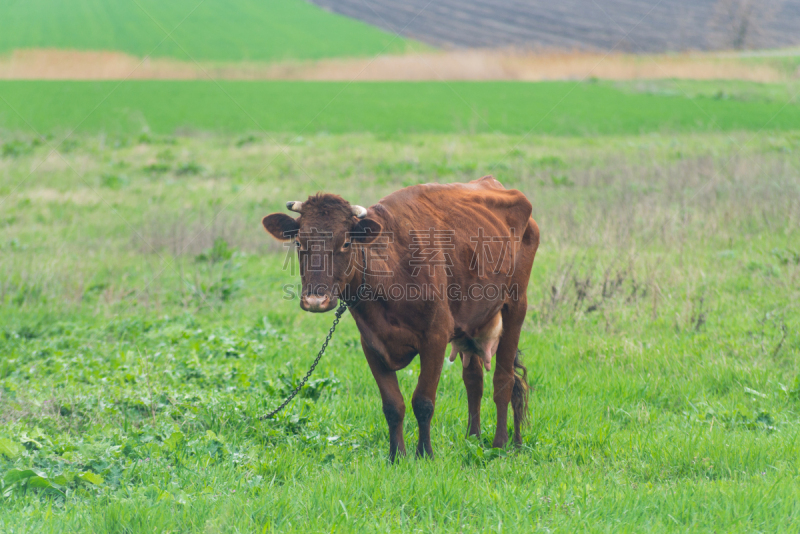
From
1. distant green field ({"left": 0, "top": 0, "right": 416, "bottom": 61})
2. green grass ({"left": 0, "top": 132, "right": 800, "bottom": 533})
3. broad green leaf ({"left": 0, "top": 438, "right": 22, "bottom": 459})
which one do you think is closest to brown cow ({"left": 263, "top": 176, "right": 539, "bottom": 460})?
green grass ({"left": 0, "top": 132, "right": 800, "bottom": 533})

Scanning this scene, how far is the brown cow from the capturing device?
4.13 metres

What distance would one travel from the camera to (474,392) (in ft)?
17.1

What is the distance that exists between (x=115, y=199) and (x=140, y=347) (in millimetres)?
9412

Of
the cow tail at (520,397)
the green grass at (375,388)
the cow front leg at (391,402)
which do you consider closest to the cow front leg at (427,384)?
the cow front leg at (391,402)

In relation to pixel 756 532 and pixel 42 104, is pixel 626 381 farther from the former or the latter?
pixel 42 104

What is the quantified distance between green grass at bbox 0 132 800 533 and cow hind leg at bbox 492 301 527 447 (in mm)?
153

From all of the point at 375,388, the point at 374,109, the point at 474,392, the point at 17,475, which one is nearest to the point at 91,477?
the point at 17,475

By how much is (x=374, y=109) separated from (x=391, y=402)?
27.0 metres

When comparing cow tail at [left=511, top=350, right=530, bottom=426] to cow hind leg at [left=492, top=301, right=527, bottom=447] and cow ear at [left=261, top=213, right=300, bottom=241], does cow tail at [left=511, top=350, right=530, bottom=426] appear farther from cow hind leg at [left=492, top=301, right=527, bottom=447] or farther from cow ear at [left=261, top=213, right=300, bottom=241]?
cow ear at [left=261, top=213, right=300, bottom=241]

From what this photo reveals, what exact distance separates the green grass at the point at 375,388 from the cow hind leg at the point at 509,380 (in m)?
0.15

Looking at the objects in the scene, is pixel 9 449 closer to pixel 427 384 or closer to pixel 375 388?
pixel 427 384

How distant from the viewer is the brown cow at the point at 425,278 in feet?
13.6

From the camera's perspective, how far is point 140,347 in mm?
7074

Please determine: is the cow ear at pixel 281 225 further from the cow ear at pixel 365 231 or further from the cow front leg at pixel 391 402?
the cow front leg at pixel 391 402
